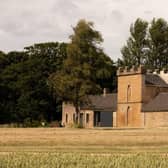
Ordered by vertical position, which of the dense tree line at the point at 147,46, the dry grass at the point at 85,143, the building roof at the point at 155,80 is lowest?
the dry grass at the point at 85,143

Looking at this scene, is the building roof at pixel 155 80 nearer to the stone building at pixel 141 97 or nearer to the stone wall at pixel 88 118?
the stone building at pixel 141 97

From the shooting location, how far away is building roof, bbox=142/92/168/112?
276ft

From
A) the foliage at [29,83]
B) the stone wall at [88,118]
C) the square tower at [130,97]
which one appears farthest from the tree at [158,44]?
the square tower at [130,97]

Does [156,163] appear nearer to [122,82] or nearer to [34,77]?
[122,82]

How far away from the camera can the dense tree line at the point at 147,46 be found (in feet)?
391

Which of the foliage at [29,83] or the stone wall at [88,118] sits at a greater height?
the foliage at [29,83]

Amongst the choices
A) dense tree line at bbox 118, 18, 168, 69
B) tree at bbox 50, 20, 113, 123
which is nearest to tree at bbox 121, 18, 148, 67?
dense tree line at bbox 118, 18, 168, 69

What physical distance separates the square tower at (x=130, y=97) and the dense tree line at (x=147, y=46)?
25787mm

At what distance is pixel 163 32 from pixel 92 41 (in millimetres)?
45512

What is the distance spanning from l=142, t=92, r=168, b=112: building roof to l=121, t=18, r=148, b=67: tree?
33746 mm

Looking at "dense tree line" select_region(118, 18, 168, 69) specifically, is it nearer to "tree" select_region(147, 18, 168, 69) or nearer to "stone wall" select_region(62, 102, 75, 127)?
"tree" select_region(147, 18, 168, 69)

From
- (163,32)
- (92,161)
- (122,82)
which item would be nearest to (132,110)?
(122,82)

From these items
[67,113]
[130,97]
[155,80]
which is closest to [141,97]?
[130,97]

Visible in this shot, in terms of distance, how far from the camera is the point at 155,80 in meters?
90.8
